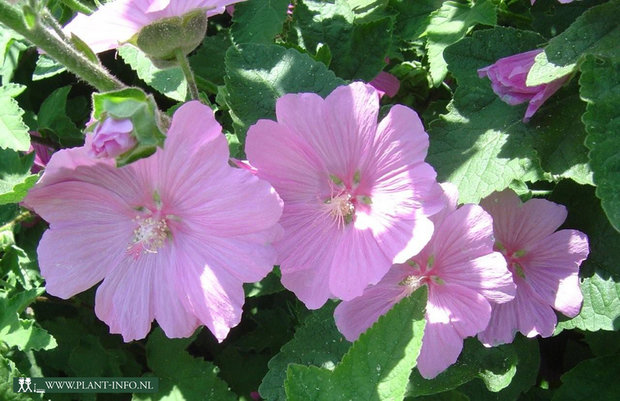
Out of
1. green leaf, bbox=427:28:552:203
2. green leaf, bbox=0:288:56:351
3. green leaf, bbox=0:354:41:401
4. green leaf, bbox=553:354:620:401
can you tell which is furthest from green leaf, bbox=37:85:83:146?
green leaf, bbox=553:354:620:401

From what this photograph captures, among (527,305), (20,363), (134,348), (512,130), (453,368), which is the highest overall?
(512,130)

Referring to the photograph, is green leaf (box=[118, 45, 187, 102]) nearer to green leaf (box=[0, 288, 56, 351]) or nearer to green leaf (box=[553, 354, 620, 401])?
green leaf (box=[0, 288, 56, 351])

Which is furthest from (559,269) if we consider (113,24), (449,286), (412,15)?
(113,24)

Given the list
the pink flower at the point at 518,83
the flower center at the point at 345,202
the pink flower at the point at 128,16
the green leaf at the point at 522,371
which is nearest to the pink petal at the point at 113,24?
the pink flower at the point at 128,16

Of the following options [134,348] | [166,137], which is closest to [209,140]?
[166,137]

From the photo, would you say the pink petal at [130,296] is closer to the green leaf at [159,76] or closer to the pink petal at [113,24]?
the pink petal at [113,24]

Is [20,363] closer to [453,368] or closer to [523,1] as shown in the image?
[453,368]
